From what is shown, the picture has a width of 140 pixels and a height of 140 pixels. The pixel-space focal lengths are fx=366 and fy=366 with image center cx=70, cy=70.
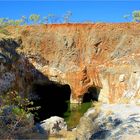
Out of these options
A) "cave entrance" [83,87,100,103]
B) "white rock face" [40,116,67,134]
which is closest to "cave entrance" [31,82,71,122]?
"cave entrance" [83,87,100,103]

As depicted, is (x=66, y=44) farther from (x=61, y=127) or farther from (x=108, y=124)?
(x=108, y=124)

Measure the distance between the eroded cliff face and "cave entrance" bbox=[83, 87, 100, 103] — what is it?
110 cm

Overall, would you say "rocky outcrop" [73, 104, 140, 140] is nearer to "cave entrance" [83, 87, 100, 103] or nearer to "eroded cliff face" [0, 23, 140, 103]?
"eroded cliff face" [0, 23, 140, 103]

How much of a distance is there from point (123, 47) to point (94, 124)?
79.7ft

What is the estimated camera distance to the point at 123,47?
3819 centimetres

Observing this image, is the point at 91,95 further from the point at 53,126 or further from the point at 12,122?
the point at 12,122

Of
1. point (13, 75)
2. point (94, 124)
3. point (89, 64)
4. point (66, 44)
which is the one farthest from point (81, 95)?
point (94, 124)

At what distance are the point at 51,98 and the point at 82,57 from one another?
5463 millimetres

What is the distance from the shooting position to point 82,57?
128ft

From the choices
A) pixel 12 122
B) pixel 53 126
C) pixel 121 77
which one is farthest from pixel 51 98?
pixel 12 122

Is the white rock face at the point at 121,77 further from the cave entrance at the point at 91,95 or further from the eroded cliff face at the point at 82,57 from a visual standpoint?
the cave entrance at the point at 91,95

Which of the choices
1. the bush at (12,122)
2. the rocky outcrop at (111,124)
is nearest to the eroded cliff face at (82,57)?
the bush at (12,122)

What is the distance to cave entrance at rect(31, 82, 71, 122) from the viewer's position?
1246 inches

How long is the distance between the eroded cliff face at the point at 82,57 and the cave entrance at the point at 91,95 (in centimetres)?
110
